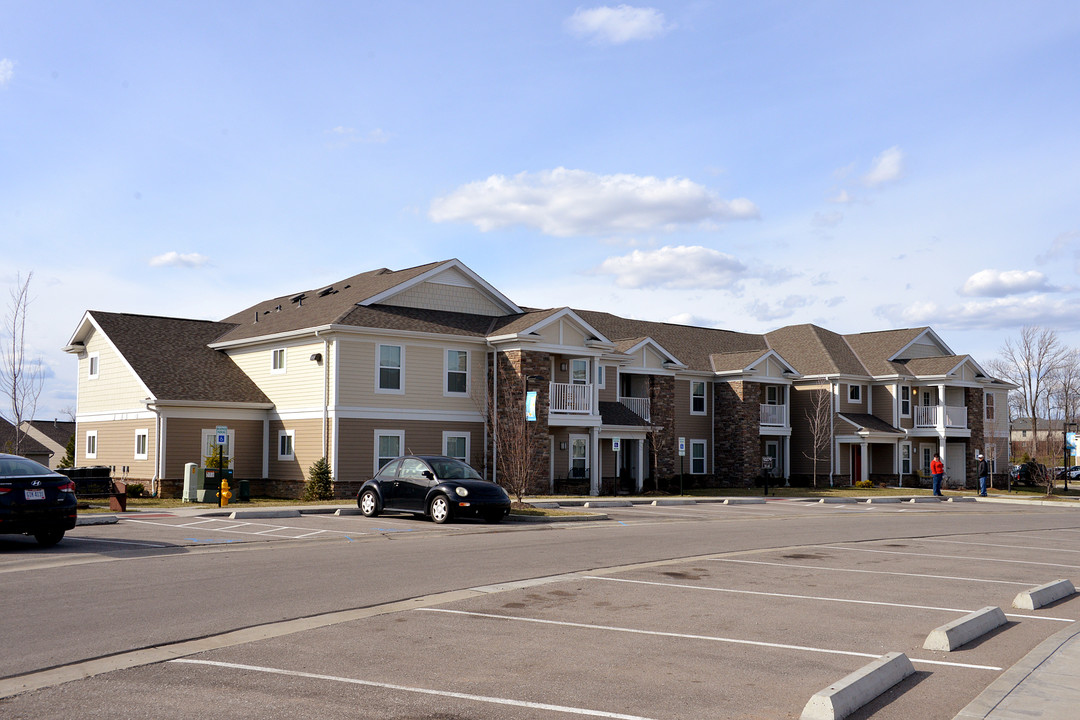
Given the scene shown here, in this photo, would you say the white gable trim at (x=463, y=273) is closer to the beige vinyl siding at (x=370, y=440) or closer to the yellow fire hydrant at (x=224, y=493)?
the beige vinyl siding at (x=370, y=440)

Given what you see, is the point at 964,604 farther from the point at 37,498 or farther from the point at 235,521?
the point at 235,521

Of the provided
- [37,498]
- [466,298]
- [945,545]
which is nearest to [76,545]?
[37,498]

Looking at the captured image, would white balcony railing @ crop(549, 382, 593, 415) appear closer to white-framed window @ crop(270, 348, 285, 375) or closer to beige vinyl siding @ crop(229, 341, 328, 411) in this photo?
beige vinyl siding @ crop(229, 341, 328, 411)

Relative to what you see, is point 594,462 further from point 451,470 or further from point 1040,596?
point 1040,596

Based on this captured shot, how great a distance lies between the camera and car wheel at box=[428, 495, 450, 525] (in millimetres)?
21844

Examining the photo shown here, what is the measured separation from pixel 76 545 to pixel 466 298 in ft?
69.0

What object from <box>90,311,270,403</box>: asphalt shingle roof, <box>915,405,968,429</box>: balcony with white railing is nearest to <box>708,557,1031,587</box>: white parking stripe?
<box>90,311,270,403</box>: asphalt shingle roof

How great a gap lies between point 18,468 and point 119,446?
20.7 metres

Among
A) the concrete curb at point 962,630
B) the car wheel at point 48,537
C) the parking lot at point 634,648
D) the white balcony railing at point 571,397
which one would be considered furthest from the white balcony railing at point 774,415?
the concrete curb at point 962,630

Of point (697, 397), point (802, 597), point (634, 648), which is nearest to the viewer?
point (634, 648)

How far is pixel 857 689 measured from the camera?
6762mm

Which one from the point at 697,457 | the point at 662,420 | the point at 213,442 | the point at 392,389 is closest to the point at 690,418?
the point at 697,457

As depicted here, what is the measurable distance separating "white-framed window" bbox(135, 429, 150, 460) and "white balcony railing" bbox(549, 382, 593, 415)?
46.4 feet

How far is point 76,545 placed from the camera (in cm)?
1633
